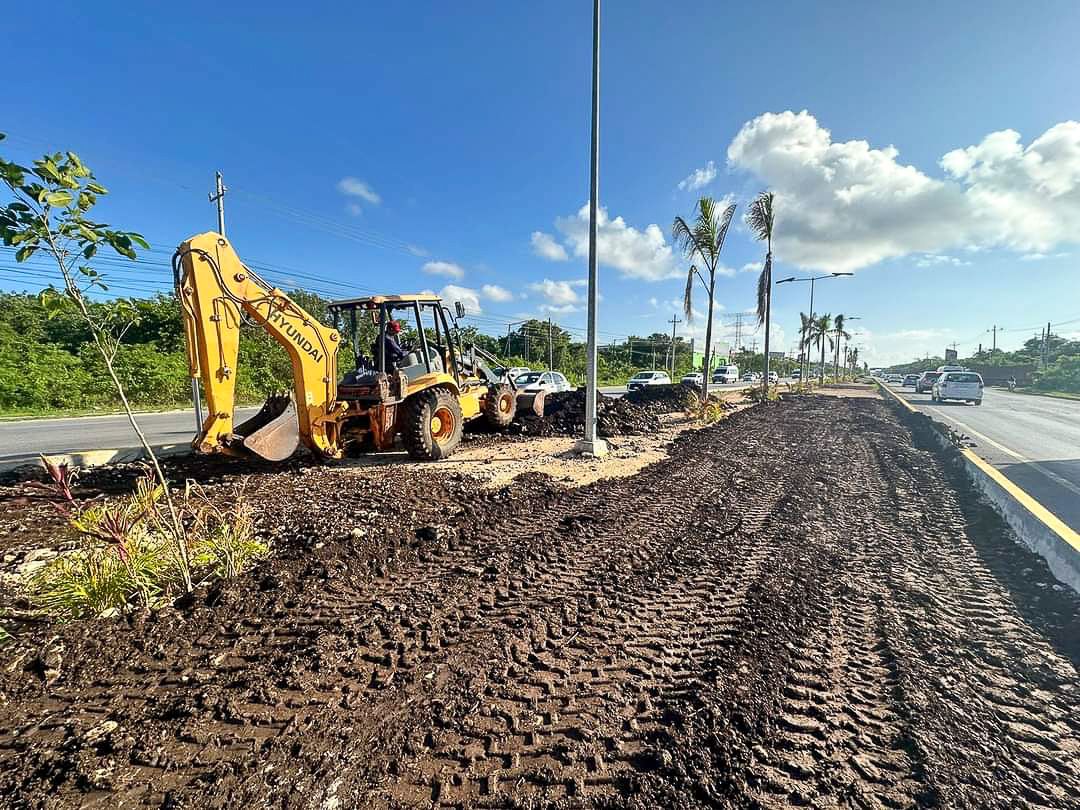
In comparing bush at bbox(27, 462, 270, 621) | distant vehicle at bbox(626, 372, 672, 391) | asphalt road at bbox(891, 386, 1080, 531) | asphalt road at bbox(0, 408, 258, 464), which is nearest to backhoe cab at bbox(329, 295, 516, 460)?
bush at bbox(27, 462, 270, 621)

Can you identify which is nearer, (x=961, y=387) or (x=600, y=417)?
(x=600, y=417)

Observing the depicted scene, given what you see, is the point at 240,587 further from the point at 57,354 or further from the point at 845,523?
the point at 57,354

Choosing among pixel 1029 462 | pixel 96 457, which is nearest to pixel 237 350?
pixel 96 457

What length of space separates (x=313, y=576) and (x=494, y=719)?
77.2 inches

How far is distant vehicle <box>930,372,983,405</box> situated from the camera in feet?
66.2

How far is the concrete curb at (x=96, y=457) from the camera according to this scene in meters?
6.81

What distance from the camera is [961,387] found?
67.1 ft

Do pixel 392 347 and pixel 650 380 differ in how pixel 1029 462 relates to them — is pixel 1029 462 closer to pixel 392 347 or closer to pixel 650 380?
pixel 392 347

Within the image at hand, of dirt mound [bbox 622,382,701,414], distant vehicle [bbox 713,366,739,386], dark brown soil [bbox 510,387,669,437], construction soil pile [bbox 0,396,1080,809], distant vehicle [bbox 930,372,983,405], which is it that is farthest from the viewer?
distant vehicle [bbox 713,366,739,386]

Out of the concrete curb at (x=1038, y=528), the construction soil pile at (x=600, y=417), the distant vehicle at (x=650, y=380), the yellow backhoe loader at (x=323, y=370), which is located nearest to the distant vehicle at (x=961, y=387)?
the distant vehicle at (x=650, y=380)

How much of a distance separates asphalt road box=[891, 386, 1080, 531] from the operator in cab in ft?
27.7

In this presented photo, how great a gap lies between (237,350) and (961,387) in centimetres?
2698

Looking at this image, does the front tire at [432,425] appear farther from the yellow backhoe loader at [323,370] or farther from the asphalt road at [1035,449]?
the asphalt road at [1035,449]

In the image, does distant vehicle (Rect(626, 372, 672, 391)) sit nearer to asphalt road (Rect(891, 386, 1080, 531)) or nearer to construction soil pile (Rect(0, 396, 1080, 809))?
asphalt road (Rect(891, 386, 1080, 531))
